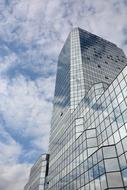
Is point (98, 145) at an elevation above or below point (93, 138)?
below

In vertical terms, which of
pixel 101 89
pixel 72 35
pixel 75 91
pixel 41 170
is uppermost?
pixel 72 35

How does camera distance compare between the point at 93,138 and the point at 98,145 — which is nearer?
the point at 98,145

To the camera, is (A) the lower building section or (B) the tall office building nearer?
(A) the lower building section

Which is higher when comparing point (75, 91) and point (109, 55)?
point (109, 55)

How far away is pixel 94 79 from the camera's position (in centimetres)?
6838

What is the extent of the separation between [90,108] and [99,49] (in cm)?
5789

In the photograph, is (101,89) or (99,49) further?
(99,49)

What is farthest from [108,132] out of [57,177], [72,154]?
[57,177]

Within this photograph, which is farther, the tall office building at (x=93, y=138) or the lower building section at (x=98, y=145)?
the tall office building at (x=93, y=138)

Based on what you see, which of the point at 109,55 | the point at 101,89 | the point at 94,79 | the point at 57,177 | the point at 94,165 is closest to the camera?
the point at 94,165

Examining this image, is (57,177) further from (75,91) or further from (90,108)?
(75,91)

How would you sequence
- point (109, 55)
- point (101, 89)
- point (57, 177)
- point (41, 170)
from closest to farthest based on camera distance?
point (101, 89)
point (57, 177)
point (41, 170)
point (109, 55)

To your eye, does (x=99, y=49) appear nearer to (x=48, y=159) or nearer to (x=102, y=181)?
(x=48, y=159)

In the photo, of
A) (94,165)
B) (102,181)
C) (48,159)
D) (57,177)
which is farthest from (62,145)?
(102,181)
